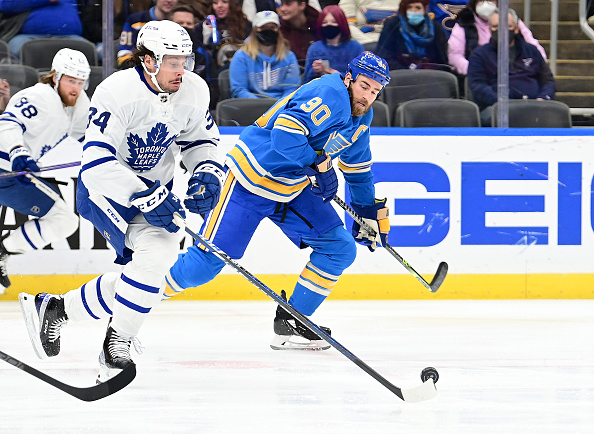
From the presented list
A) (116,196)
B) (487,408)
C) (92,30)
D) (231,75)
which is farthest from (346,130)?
(92,30)

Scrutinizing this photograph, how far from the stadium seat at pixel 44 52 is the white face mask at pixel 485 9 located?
6.64 ft

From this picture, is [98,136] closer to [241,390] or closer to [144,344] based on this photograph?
[241,390]

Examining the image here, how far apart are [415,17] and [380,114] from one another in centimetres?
55

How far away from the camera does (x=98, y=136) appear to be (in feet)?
8.86

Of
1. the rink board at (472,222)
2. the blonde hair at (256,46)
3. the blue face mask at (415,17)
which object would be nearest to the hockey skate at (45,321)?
the rink board at (472,222)

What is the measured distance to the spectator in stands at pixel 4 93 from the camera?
15.6 ft

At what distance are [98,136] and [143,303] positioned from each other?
494 mm

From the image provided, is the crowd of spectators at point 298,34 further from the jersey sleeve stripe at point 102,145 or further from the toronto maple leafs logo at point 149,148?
the jersey sleeve stripe at point 102,145

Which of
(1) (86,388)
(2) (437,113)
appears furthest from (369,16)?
(1) (86,388)

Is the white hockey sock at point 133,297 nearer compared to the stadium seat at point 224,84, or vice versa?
the white hockey sock at point 133,297

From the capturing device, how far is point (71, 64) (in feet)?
14.3

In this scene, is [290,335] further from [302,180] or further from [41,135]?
[41,135]

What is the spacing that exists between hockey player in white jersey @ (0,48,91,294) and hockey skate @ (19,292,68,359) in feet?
4.58

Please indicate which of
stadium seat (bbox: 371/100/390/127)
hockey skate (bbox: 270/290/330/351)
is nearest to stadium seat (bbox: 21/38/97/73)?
stadium seat (bbox: 371/100/390/127)
